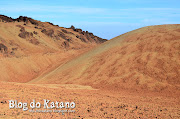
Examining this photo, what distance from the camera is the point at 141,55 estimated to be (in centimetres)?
1366

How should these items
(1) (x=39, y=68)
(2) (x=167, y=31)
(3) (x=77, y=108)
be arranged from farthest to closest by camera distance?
(1) (x=39, y=68)
(2) (x=167, y=31)
(3) (x=77, y=108)

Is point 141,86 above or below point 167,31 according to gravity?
below

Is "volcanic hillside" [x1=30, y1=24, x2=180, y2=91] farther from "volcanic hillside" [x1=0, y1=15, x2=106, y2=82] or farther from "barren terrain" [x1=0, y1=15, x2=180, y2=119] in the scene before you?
"volcanic hillside" [x1=0, y1=15, x2=106, y2=82]

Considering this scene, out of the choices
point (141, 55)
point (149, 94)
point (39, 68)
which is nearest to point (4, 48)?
point (39, 68)

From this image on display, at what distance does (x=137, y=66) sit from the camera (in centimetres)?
1270

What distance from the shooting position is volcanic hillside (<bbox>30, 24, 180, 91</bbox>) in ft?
37.0

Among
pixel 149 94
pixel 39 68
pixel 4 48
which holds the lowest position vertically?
pixel 149 94

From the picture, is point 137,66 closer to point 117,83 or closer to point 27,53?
point 117,83

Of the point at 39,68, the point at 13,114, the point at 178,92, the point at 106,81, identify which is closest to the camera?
the point at 13,114

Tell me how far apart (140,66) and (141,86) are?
2.08 m

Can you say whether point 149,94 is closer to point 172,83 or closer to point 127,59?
point 172,83

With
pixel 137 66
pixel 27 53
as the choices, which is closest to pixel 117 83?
pixel 137 66

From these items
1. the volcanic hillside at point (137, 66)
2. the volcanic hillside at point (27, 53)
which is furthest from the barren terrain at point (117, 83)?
the volcanic hillside at point (27, 53)

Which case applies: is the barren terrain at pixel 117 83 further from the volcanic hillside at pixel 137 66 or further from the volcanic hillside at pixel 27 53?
the volcanic hillside at pixel 27 53
